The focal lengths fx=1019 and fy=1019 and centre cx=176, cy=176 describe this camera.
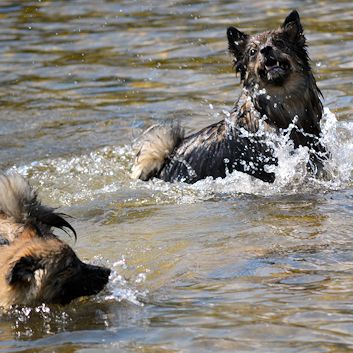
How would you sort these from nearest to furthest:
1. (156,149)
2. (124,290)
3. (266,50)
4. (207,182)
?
(124,290), (266,50), (207,182), (156,149)

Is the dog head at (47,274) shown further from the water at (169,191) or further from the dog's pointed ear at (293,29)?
the dog's pointed ear at (293,29)

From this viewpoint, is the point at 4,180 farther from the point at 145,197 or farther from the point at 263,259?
the point at 145,197

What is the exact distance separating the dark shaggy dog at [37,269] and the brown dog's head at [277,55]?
10.1 feet

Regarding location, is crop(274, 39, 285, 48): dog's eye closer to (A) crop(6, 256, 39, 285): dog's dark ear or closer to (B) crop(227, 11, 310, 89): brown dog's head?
(B) crop(227, 11, 310, 89): brown dog's head

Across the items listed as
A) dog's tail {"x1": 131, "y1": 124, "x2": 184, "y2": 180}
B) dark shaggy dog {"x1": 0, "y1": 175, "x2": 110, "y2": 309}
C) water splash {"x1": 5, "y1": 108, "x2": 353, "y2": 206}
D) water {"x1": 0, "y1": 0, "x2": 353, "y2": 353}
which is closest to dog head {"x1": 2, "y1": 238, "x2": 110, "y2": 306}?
dark shaggy dog {"x1": 0, "y1": 175, "x2": 110, "y2": 309}

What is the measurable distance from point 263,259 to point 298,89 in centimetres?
271

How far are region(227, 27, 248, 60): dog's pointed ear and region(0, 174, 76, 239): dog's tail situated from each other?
10.1 feet

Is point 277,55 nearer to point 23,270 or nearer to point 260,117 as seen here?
point 260,117

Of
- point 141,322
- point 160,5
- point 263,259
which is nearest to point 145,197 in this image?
point 263,259

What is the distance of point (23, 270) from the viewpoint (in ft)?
19.8

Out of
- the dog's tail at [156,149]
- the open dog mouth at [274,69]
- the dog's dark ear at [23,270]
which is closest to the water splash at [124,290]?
the dog's dark ear at [23,270]

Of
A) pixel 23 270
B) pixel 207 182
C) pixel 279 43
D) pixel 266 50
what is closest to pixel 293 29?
pixel 279 43

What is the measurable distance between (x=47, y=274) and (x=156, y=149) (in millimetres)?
4132

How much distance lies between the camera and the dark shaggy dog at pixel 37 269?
6098mm
